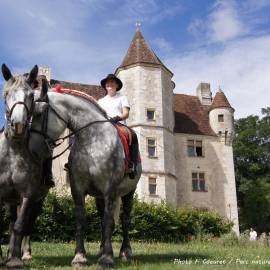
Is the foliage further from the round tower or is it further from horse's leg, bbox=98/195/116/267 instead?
the round tower

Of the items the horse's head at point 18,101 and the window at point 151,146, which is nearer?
the horse's head at point 18,101

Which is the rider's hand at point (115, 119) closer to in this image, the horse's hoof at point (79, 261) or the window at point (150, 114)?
the horse's hoof at point (79, 261)

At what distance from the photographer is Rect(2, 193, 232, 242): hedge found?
804 inches

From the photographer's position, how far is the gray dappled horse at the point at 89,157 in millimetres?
8188

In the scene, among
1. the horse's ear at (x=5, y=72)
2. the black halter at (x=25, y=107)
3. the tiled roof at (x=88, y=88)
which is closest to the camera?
the black halter at (x=25, y=107)

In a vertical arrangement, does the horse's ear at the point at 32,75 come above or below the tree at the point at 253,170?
below

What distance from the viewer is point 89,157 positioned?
27.0 ft

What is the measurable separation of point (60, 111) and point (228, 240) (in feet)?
38.6

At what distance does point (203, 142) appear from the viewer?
43500 mm

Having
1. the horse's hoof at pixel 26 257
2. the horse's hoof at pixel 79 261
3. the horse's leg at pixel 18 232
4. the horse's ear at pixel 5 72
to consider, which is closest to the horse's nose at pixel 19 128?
the horse's ear at pixel 5 72

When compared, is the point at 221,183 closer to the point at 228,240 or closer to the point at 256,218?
the point at 256,218

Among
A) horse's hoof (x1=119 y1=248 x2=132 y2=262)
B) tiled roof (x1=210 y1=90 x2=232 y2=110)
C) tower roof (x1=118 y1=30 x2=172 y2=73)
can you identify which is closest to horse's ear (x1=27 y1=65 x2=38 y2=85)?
horse's hoof (x1=119 y1=248 x2=132 y2=262)

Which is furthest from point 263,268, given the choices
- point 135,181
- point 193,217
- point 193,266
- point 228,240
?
point 193,217

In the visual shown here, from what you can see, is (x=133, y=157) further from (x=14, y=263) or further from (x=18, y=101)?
(x=14, y=263)
